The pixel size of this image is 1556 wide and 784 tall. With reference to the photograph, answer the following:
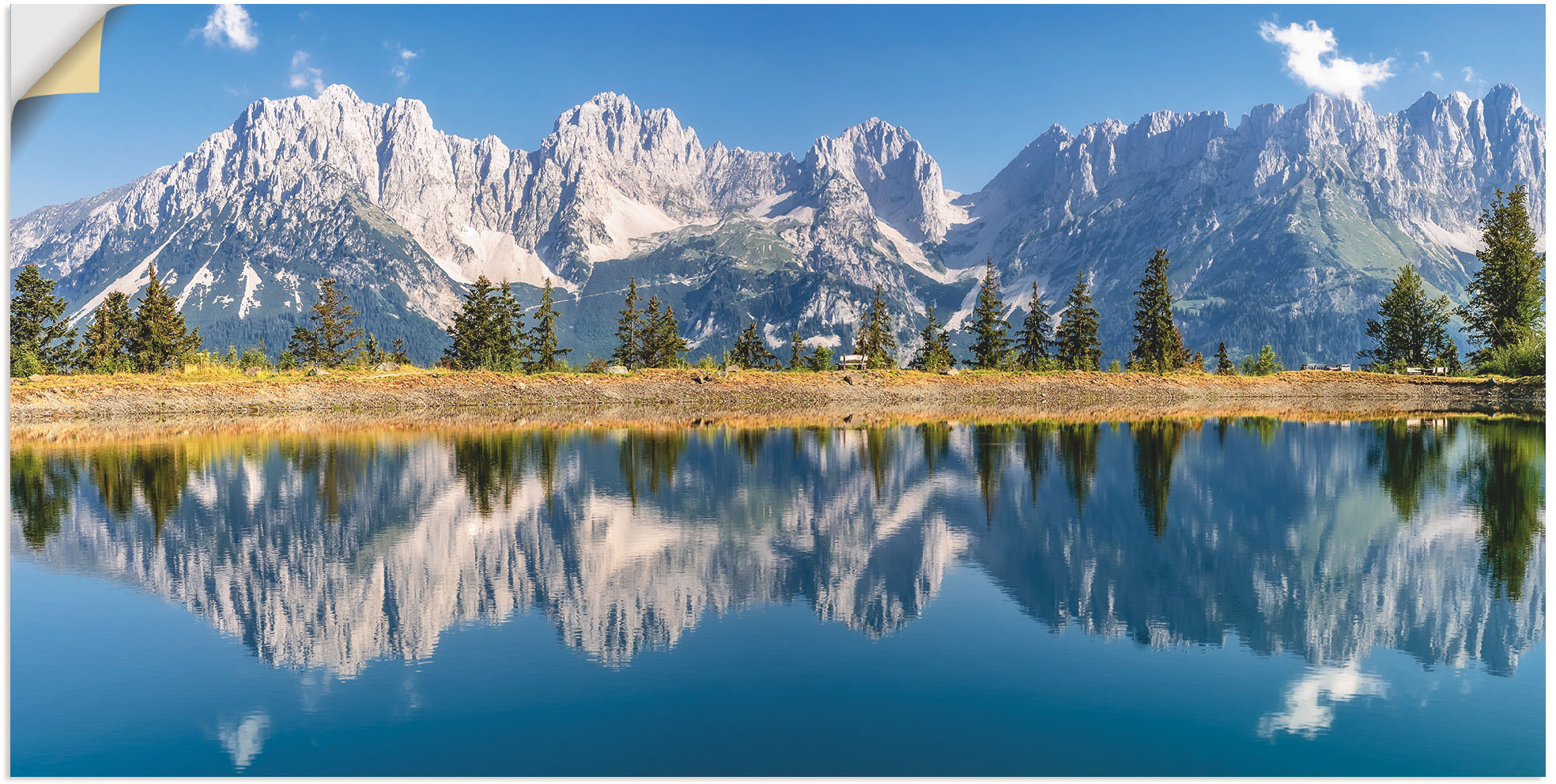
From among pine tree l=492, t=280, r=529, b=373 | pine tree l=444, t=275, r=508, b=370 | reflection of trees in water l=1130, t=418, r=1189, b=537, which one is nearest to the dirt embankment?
pine tree l=492, t=280, r=529, b=373

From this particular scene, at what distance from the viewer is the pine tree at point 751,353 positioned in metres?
100

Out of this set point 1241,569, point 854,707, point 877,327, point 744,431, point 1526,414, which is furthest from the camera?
point 877,327

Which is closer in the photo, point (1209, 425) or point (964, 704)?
point (964, 704)

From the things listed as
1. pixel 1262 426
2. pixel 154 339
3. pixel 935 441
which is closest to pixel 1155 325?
pixel 1262 426

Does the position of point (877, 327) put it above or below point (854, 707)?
above

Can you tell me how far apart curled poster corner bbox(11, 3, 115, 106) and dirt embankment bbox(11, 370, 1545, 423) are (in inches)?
1849

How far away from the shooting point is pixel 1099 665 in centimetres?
1155

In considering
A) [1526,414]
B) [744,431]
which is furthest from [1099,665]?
[1526,414]

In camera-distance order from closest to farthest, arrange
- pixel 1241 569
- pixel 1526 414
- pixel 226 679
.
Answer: pixel 226 679 → pixel 1241 569 → pixel 1526 414

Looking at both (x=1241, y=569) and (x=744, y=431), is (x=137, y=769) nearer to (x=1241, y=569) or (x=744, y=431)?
(x=1241, y=569)

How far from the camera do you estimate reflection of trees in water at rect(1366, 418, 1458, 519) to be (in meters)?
24.3

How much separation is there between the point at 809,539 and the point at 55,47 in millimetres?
13945

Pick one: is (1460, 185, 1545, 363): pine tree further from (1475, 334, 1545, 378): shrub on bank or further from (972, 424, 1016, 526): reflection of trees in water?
(972, 424, 1016, 526): reflection of trees in water

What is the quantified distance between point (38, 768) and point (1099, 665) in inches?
423
